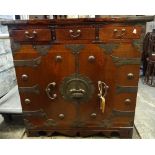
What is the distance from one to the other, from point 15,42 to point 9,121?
876 mm

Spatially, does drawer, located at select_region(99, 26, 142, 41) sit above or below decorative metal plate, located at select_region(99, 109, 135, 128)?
above

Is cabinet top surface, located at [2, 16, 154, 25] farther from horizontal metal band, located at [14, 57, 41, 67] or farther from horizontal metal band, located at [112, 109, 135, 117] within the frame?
horizontal metal band, located at [112, 109, 135, 117]

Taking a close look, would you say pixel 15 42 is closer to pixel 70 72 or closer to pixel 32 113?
pixel 70 72

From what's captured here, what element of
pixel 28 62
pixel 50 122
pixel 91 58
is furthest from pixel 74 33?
pixel 50 122

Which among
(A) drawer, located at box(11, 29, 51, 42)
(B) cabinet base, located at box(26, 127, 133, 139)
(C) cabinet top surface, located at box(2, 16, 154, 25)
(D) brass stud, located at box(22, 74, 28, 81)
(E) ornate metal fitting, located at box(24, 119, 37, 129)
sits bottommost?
(B) cabinet base, located at box(26, 127, 133, 139)

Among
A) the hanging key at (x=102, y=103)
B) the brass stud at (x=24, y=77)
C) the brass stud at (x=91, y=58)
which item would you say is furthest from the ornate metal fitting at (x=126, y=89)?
the brass stud at (x=24, y=77)

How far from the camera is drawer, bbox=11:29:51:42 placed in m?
1.28

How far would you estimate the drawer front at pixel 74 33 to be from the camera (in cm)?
126

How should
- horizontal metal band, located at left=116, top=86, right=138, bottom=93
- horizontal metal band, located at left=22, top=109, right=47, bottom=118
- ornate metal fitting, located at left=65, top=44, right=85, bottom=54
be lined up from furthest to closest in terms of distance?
1. horizontal metal band, located at left=22, top=109, right=47, bottom=118
2. horizontal metal band, located at left=116, top=86, right=138, bottom=93
3. ornate metal fitting, located at left=65, top=44, right=85, bottom=54

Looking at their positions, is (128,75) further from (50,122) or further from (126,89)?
(50,122)

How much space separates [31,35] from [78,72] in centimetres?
42

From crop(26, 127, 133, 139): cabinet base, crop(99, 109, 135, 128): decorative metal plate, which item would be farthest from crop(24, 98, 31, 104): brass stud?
crop(99, 109, 135, 128): decorative metal plate

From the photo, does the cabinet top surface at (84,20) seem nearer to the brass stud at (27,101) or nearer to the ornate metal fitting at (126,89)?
the ornate metal fitting at (126,89)
